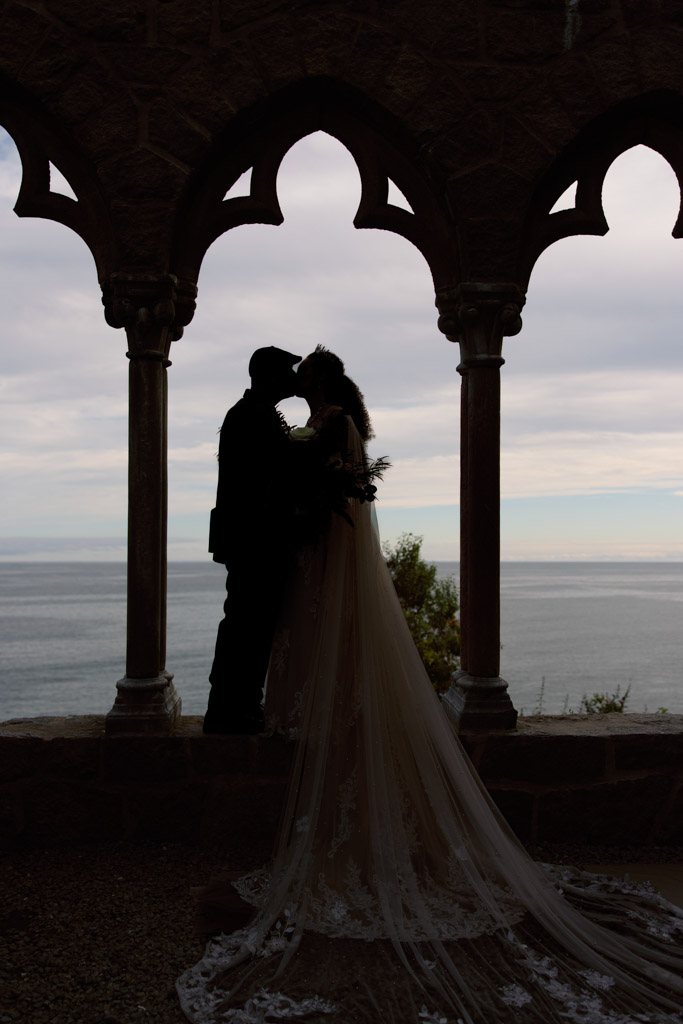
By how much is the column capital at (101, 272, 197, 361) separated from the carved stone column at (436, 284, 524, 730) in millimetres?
1048

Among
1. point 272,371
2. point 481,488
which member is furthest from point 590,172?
point 272,371

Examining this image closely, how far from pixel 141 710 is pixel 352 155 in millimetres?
2291

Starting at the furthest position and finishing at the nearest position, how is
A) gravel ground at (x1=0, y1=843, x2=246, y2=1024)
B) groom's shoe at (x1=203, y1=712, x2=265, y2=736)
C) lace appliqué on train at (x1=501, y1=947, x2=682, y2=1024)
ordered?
1. groom's shoe at (x1=203, y1=712, x2=265, y2=736)
2. gravel ground at (x1=0, y1=843, x2=246, y2=1024)
3. lace appliqué on train at (x1=501, y1=947, x2=682, y2=1024)

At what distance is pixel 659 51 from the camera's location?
3.28m

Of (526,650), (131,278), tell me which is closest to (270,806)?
(131,278)

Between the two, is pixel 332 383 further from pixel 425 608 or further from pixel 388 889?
pixel 425 608

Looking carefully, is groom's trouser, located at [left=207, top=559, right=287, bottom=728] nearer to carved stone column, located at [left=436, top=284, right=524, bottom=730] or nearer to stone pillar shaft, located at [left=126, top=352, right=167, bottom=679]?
stone pillar shaft, located at [left=126, top=352, right=167, bottom=679]

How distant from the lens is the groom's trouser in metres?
3.14

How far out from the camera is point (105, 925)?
262 cm

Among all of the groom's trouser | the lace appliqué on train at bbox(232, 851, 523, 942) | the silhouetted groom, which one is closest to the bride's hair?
the silhouetted groom

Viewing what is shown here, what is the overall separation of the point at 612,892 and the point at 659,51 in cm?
303

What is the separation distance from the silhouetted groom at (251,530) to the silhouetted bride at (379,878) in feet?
0.32

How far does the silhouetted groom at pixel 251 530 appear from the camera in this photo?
10.1 ft

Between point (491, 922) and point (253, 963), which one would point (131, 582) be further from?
point (491, 922)
